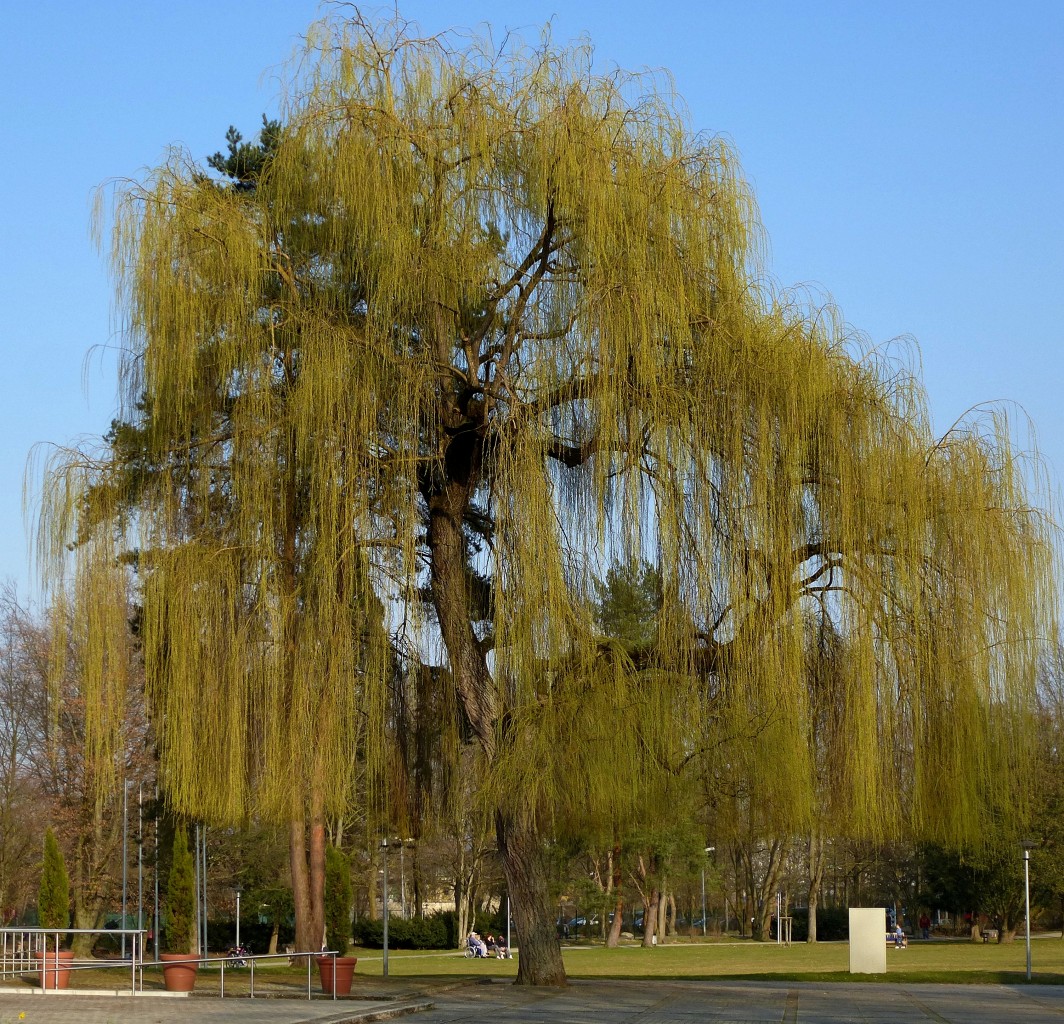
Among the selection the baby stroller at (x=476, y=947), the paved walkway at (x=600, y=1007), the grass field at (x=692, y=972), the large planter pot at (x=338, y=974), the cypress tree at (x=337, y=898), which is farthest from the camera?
the cypress tree at (x=337, y=898)

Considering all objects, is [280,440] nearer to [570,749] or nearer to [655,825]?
[570,749]

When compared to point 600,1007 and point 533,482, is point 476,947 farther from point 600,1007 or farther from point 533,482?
point 533,482

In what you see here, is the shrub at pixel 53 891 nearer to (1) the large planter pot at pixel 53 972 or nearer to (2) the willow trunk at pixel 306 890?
(2) the willow trunk at pixel 306 890

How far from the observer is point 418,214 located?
63.9ft

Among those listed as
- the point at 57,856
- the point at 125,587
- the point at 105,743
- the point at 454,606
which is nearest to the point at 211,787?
the point at 105,743

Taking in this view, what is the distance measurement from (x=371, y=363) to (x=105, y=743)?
6.43m

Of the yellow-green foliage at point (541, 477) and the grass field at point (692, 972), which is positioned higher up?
the yellow-green foliage at point (541, 477)

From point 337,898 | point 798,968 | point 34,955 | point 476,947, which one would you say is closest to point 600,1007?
point 34,955

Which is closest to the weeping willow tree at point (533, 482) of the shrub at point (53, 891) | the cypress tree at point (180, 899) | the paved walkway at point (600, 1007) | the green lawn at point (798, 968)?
the paved walkway at point (600, 1007)

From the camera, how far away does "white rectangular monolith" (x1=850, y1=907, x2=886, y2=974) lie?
1147 inches

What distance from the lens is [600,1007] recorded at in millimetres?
17672

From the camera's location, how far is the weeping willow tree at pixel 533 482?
17.8 metres

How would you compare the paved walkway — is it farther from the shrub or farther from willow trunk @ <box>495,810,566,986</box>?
the shrub

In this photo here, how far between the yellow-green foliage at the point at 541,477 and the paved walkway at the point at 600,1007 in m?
2.58
